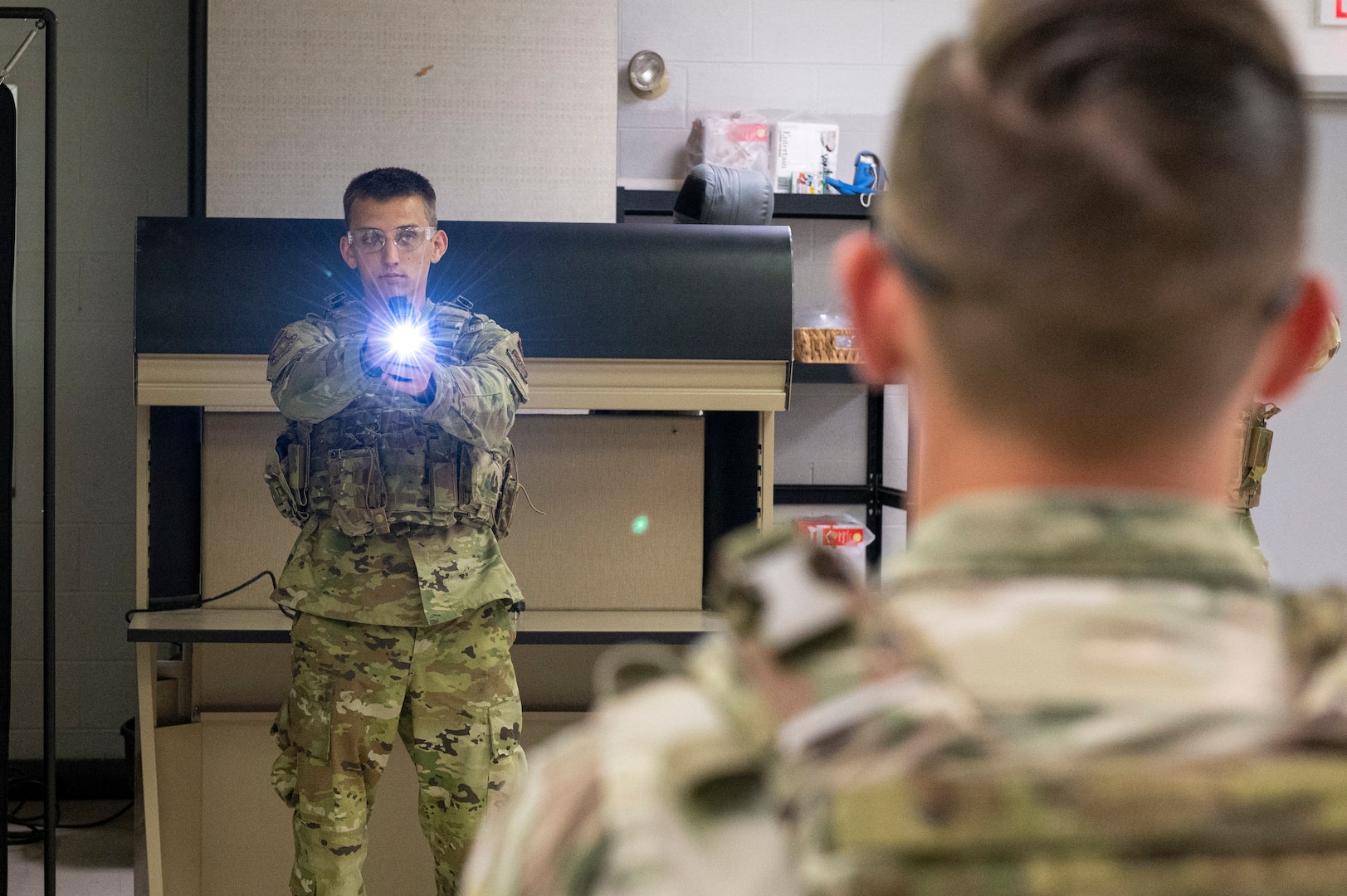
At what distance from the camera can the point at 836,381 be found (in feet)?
11.2

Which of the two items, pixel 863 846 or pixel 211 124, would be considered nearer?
pixel 863 846

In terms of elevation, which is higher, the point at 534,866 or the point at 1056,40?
the point at 1056,40

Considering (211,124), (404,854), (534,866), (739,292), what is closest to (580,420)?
(739,292)

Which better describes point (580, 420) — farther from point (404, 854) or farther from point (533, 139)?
point (404, 854)

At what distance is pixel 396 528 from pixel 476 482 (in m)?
0.16

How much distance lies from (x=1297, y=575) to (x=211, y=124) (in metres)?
3.51

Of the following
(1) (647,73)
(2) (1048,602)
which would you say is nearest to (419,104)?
(1) (647,73)

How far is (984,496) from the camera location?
0.46m

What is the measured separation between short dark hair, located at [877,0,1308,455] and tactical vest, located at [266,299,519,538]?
1.80m

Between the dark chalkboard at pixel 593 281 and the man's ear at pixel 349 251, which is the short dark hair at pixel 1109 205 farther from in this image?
the dark chalkboard at pixel 593 281

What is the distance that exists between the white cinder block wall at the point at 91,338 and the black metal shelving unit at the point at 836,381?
1381mm

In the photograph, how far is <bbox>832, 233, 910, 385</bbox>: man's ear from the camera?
1.59 ft

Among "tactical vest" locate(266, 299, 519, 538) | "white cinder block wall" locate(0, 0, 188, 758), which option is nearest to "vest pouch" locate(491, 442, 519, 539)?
"tactical vest" locate(266, 299, 519, 538)

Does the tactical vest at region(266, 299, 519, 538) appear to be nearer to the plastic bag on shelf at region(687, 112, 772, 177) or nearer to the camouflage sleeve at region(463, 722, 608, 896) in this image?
the plastic bag on shelf at region(687, 112, 772, 177)
